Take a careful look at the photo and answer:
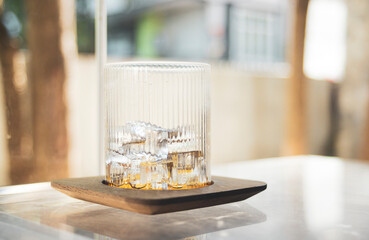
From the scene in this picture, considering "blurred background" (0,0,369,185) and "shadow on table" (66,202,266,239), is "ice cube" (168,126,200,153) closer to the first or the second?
"shadow on table" (66,202,266,239)

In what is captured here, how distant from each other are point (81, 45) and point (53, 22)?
464 millimetres

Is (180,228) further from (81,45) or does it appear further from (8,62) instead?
(81,45)

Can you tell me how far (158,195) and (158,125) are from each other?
0.19 m

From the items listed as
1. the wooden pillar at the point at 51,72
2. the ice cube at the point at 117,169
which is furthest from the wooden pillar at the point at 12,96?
the ice cube at the point at 117,169

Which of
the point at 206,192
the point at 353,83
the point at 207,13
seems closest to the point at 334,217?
the point at 206,192

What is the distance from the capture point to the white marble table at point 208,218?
0.78 m

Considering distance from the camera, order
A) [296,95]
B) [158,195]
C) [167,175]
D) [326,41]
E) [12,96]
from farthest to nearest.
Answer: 1. [326,41]
2. [296,95]
3. [12,96]
4. [167,175]
5. [158,195]

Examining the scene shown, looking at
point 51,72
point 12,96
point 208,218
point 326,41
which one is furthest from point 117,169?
point 326,41

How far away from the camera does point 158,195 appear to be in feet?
2.49

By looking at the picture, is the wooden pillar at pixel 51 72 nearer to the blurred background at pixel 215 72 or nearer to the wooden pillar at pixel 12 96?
the blurred background at pixel 215 72

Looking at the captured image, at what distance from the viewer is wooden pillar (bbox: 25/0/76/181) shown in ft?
7.98

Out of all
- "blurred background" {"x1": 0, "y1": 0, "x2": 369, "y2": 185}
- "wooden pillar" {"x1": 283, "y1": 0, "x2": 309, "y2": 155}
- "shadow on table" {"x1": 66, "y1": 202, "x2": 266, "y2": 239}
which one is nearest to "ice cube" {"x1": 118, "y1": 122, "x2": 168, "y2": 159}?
"shadow on table" {"x1": 66, "y1": 202, "x2": 266, "y2": 239}

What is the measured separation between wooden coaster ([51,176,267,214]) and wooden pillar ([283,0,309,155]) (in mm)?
3329

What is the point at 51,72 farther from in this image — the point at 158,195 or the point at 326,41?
the point at 326,41
